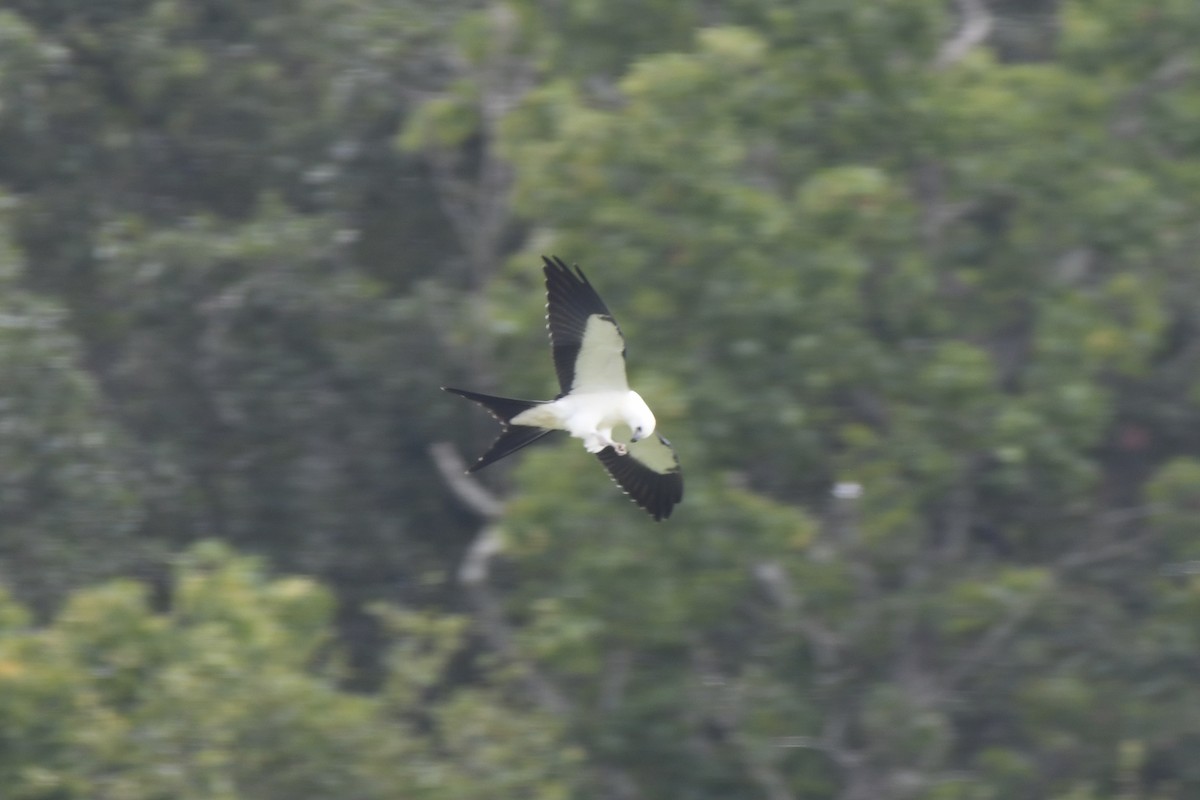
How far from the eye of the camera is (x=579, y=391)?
791 centimetres

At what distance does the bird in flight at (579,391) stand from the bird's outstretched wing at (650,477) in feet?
0.92

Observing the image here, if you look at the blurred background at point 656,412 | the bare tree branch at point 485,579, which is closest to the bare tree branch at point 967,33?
the blurred background at point 656,412

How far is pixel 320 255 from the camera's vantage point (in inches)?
504

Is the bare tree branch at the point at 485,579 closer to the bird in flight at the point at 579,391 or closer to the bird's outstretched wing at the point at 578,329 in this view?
the bird in flight at the point at 579,391

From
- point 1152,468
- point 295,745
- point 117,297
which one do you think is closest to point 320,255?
point 117,297

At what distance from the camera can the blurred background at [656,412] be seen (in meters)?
10.4

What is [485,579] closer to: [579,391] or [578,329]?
[579,391]

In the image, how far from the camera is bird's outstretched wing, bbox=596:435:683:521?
28.3ft

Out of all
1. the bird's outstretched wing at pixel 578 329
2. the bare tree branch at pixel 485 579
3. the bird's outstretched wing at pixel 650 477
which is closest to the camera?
the bird's outstretched wing at pixel 578 329

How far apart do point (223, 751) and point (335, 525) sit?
3.35 meters

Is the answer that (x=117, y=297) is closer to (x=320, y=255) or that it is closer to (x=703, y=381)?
(x=320, y=255)

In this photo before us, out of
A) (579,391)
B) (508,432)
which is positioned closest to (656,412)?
(579,391)

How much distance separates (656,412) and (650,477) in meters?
1.45

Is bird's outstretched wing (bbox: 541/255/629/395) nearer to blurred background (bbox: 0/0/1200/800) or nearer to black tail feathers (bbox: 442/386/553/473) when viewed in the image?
black tail feathers (bbox: 442/386/553/473)
